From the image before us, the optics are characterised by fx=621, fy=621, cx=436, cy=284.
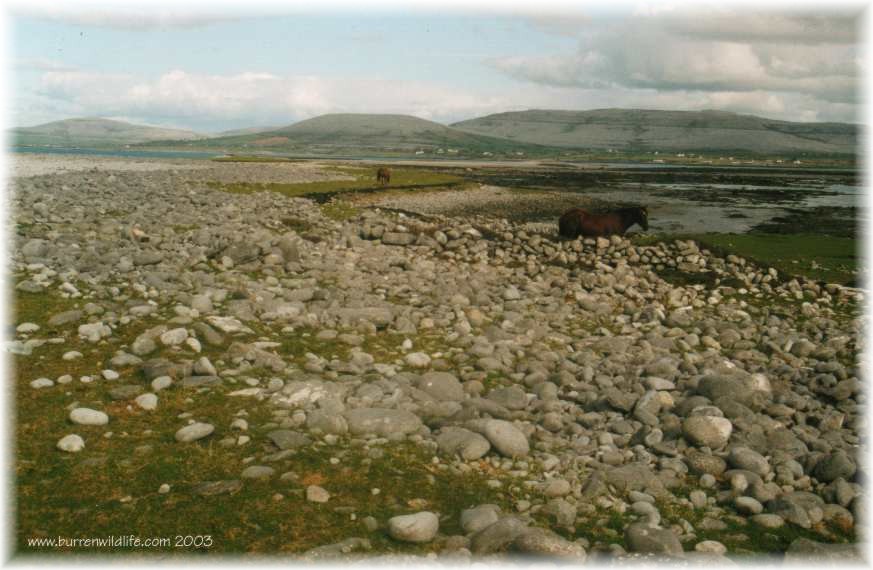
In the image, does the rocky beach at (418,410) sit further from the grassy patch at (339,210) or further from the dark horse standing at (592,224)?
the grassy patch at (339,210)

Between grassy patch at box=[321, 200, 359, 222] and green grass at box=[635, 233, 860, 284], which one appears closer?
green grass at box=[635, 233, 860, 284]

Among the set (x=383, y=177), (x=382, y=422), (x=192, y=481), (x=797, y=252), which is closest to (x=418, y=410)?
(x=382, y=422)

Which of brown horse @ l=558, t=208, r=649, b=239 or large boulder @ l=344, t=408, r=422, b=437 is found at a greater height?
brown horse @ l=558, t=208, r=649, b=239

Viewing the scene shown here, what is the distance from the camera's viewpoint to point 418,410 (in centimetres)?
841

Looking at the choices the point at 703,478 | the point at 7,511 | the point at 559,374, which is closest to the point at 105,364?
the point at 7,511

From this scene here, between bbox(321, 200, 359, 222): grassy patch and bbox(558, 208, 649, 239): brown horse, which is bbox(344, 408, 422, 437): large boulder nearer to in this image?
bbox(558, 208, 649, 239): brown horse

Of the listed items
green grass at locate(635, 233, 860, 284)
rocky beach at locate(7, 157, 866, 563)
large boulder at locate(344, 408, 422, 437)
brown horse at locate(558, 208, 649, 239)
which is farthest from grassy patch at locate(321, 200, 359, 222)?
large boulder at locate(344, 408, 422, 437)

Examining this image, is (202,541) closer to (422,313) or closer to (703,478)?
(703,478)

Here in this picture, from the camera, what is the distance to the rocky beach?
580cm

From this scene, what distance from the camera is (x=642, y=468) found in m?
7.04

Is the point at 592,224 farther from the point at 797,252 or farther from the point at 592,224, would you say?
the point at 797,252

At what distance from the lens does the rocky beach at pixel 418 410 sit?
5805mm

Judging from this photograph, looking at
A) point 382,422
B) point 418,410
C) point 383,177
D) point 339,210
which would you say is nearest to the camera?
point 382,422

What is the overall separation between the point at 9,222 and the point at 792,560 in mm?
20559
